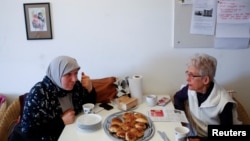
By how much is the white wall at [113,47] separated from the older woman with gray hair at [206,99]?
406 mm

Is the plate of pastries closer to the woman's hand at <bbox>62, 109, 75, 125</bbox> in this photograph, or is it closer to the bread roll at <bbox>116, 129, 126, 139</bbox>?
the bread roll at <bbox>116, 129, 126, 139</bbox>

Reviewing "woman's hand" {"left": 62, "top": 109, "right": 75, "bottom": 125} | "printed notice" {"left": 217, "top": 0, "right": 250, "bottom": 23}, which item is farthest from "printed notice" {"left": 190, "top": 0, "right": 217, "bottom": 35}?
"woman's hand" {"left": 62, "top": 109, "right": 75, "bottom": 125}

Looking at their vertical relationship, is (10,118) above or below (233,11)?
below

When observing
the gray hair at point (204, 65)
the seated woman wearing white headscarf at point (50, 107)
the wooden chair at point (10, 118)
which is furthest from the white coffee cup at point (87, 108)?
the gray hair at point (204, 65)

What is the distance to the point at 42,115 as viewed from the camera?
1574 mm

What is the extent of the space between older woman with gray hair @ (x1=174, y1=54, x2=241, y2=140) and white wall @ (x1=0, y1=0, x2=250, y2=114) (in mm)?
406

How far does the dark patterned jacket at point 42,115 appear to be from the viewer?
1559 mm

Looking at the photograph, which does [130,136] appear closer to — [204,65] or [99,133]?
[99,133]

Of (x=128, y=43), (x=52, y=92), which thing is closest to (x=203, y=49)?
(x=128, y=43)

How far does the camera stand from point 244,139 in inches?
50.9

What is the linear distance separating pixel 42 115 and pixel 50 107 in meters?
0.07

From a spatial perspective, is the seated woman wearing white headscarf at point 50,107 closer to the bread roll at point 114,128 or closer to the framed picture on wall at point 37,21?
the bread roll at point 114,128

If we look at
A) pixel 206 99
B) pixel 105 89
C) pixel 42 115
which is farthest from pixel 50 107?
pixel 206 99

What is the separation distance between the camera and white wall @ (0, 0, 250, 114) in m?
2.04
